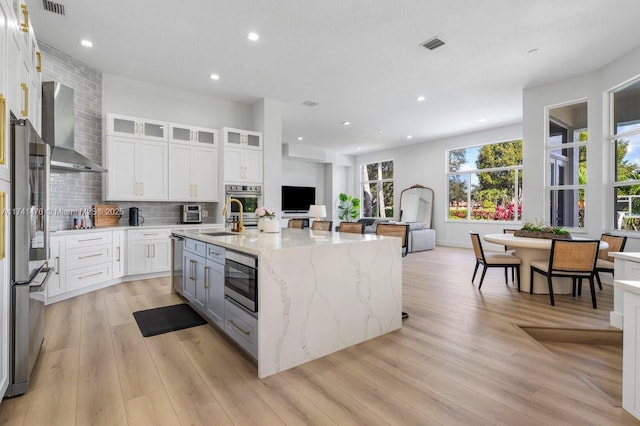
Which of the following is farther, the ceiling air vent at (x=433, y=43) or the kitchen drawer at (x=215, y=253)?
the ceiling air vent at (x=433, y=43)

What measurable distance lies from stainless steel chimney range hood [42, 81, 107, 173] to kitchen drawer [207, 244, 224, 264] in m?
2.33

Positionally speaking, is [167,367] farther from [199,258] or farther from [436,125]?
[436,125]

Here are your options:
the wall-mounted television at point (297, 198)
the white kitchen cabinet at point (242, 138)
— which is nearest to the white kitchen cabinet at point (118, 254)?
the white kitchen cabinet at point (242, 138)

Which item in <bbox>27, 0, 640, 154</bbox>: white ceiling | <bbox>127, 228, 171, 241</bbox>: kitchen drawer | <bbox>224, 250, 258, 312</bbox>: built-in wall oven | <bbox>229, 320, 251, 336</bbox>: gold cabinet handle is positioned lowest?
<bbox>229, 320, 251, 336</bbox>: gold cabinet handle

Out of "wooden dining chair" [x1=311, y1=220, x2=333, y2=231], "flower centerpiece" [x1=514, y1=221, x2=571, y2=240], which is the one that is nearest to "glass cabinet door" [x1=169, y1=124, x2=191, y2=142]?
"wooden dining chair" [x1=311, y1=220, x2=333, y2=231]

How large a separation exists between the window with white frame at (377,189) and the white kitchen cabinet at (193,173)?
6.96 meters

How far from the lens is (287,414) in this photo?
169 centimetres

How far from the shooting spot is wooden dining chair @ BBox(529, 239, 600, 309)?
348 centimetres

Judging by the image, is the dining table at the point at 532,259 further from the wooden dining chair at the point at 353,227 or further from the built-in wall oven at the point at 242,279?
the built-in wall oven at the point at 242,279

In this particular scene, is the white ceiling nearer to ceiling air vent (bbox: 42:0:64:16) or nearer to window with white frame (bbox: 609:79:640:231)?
ceiling air vent (bbox: 42:0:64:16)

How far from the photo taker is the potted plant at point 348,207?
38.7 ft

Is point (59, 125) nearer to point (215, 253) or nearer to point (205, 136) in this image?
point (205, 136)

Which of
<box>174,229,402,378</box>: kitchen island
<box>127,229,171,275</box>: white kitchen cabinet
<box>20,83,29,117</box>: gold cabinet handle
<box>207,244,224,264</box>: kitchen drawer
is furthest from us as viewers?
<box>127,229,171,275</box>: white kitchen cabinet

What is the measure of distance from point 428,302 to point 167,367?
275 cm
